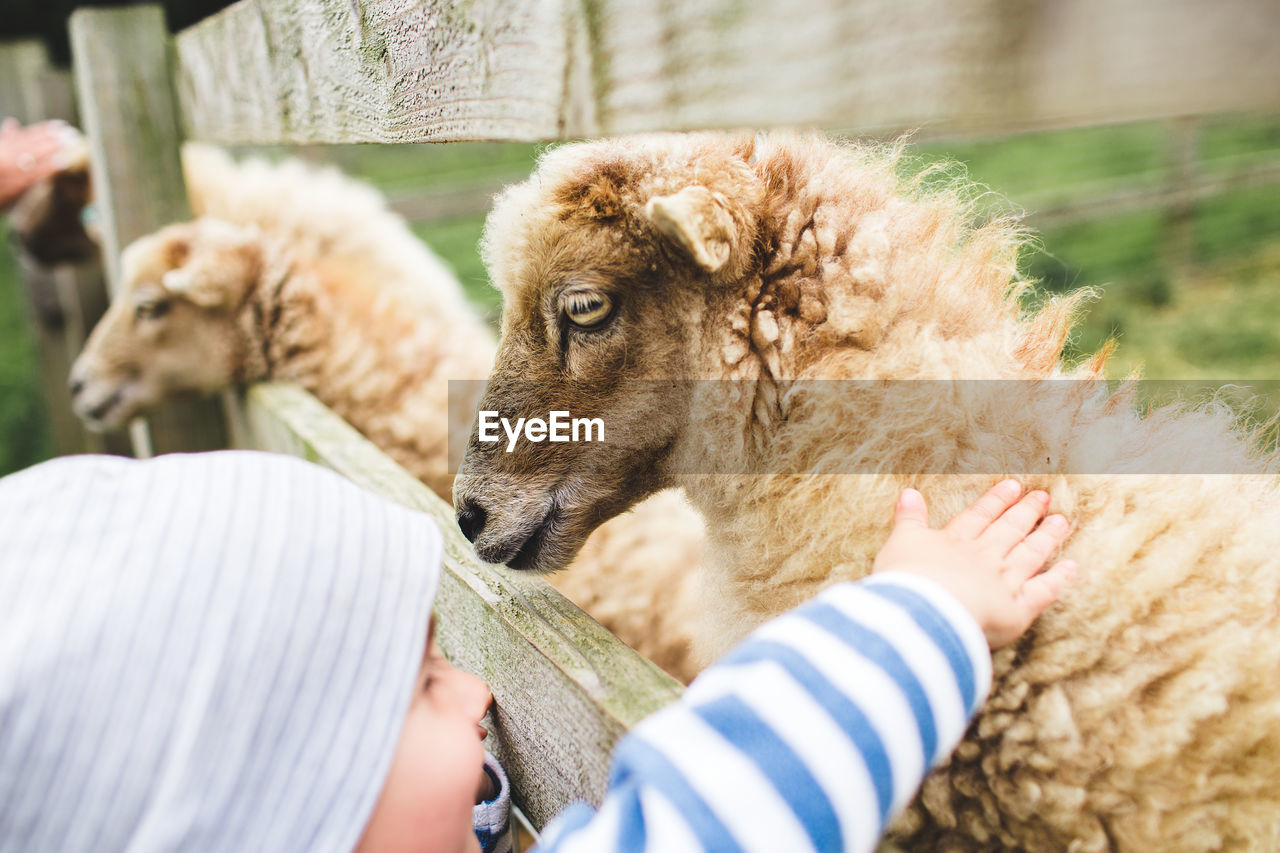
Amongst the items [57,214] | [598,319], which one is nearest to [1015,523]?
[598,319]

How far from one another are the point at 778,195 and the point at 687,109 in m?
0.56

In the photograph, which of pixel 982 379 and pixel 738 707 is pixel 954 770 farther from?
pixel 982 379

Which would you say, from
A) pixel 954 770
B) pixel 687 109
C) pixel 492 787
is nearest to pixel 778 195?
pixel 687 109

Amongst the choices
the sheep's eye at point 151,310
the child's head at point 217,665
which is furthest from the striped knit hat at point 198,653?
the sheep's eye at point 151,310

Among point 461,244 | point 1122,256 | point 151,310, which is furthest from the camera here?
point 461,244

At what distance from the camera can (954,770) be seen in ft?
3.92

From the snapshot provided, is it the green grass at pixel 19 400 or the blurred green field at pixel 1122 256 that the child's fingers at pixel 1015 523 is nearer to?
the blurred green field at pixel 1122 256

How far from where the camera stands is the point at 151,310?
3.39 metres

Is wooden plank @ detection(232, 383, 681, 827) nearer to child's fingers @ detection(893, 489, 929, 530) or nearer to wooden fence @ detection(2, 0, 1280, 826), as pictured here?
wooden fence @ detection(2, 0, 1280, 826)

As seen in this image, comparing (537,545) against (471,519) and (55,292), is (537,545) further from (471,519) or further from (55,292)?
(55,292)

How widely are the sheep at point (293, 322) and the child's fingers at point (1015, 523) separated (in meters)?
1.66

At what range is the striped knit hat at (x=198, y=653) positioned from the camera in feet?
2.80

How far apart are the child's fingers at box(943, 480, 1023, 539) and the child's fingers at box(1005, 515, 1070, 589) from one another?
52mm

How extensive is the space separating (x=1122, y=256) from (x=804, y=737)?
8.95 meters
